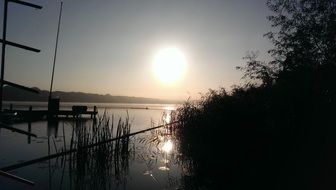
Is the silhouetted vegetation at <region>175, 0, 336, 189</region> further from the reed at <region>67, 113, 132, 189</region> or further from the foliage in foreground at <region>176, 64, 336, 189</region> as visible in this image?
the reed at <region>67, 113, 132, 189</region>

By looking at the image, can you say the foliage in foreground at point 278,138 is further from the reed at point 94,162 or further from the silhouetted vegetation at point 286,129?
the reed at point 94,162

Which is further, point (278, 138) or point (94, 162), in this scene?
point (94, 162)

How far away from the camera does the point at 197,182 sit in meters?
13.8

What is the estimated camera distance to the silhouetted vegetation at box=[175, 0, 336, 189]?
12555 mm

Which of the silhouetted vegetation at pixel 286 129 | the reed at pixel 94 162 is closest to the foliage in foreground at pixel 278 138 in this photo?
the silhouetted vegetation at pixel 286 129

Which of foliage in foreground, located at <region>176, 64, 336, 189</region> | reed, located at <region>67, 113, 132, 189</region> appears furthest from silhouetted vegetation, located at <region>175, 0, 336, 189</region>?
reed, located at <region>67, 113, 132, 189</region>

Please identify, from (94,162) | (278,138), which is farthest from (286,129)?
(94,162)

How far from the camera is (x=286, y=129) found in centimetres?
1340

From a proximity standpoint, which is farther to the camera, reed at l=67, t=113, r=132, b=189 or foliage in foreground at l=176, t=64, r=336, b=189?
reed at l=67, t=113, r=132, b=189

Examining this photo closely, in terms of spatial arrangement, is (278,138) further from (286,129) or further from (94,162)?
(94,162)

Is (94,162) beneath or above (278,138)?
beneath

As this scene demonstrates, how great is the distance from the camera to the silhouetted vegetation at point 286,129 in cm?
1255

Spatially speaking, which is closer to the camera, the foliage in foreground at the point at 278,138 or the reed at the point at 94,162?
the foliage in foreground at the point at 278,138

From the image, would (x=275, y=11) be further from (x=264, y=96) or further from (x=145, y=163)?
(x=145, y=163)
